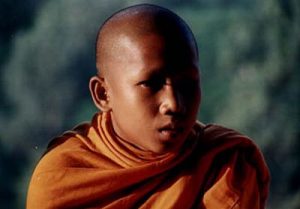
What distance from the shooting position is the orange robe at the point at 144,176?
117 cm

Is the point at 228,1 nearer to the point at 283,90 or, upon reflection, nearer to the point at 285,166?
the point at 283,90

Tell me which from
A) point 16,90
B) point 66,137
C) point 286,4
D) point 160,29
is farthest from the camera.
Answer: point 286,4

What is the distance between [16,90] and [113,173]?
1.52ft

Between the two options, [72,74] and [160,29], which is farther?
[72,74]

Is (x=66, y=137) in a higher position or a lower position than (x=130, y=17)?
lower

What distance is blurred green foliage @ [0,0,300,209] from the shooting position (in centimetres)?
152

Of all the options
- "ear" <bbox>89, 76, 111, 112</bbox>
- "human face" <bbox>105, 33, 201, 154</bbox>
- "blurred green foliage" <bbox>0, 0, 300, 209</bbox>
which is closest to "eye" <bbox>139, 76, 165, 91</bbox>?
"human face" <bbox>105, 33, 201, 154</bbox>

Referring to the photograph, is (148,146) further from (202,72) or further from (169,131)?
(202,72)

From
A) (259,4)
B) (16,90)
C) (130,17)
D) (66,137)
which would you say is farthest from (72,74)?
(259,4)

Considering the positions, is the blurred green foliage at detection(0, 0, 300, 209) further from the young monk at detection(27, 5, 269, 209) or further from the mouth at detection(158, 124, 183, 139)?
the mouth at detection(158, 124, 183, 139)

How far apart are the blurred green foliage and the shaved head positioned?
1.16 feet

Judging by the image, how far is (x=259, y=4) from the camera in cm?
162

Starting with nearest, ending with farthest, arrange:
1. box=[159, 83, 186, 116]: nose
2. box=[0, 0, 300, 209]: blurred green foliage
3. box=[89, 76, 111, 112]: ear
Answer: box=[159, 83, 186, 116]: nose
box=[89, 76, 111, 112]: ear
box=[0, 0, 300, 209]: blurred green foliage

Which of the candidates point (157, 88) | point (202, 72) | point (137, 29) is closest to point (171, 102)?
point (157, 88)
